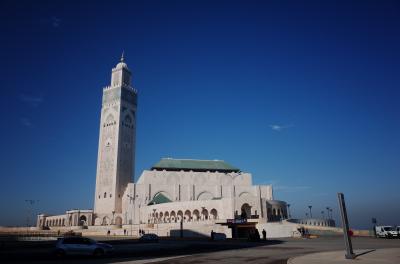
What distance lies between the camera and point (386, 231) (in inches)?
1417

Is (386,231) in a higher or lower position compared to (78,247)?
higher

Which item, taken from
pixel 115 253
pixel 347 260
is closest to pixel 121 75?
pixel 115 253

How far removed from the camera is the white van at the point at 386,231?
3531 cm

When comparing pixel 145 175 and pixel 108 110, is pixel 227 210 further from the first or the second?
pixel 108 110

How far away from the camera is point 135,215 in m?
79.1

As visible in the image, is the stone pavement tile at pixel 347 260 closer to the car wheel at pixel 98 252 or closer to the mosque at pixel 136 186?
the car wheel at pixel 98 252

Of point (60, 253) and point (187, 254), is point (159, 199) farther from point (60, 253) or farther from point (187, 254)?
point (60, 253)

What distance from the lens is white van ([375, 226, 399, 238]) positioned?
3531cm

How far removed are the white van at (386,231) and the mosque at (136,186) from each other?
3177 centimetres

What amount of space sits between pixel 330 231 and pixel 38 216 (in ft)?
272

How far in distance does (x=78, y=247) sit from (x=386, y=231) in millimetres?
31881

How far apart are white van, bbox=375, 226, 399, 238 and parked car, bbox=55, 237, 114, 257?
30.1 m

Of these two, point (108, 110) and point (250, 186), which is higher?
point (108, 110)

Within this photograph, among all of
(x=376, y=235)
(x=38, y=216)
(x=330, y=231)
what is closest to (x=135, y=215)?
(x=38, y=216)
